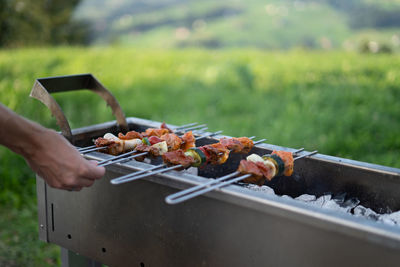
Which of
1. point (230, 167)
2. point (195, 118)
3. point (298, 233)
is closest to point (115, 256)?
point (230, 167)

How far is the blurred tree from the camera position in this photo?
12.6 m

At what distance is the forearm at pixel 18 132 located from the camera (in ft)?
4.60

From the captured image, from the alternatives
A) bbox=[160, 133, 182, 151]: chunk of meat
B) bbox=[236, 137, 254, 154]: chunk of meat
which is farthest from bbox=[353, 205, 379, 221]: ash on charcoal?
bbox=[160, 133, 182, 151]: chunk of meat

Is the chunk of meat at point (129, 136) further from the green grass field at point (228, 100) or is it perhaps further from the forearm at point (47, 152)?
the green grass field at point (228, 100)

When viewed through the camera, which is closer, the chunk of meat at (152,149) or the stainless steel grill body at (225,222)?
the stainless steel grill body at (225,222)

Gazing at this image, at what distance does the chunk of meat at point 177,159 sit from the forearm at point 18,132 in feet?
1.63

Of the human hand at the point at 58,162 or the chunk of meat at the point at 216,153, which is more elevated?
the human hand at the point at 58,162

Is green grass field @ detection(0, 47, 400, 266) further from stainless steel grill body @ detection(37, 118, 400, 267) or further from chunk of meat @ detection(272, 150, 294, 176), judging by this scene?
chunk of meat @ detection(272, 150, 294, 176)

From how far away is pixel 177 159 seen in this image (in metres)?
1.75

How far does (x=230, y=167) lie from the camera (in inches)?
87.4

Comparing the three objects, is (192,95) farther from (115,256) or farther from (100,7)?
(100,7)

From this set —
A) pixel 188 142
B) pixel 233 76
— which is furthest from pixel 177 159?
pixel 233 76

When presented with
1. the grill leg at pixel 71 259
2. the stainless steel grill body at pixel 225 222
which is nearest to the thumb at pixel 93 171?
the stainless steel grill body at pixel 225 222

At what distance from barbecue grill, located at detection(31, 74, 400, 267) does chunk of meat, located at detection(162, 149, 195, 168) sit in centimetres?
7
